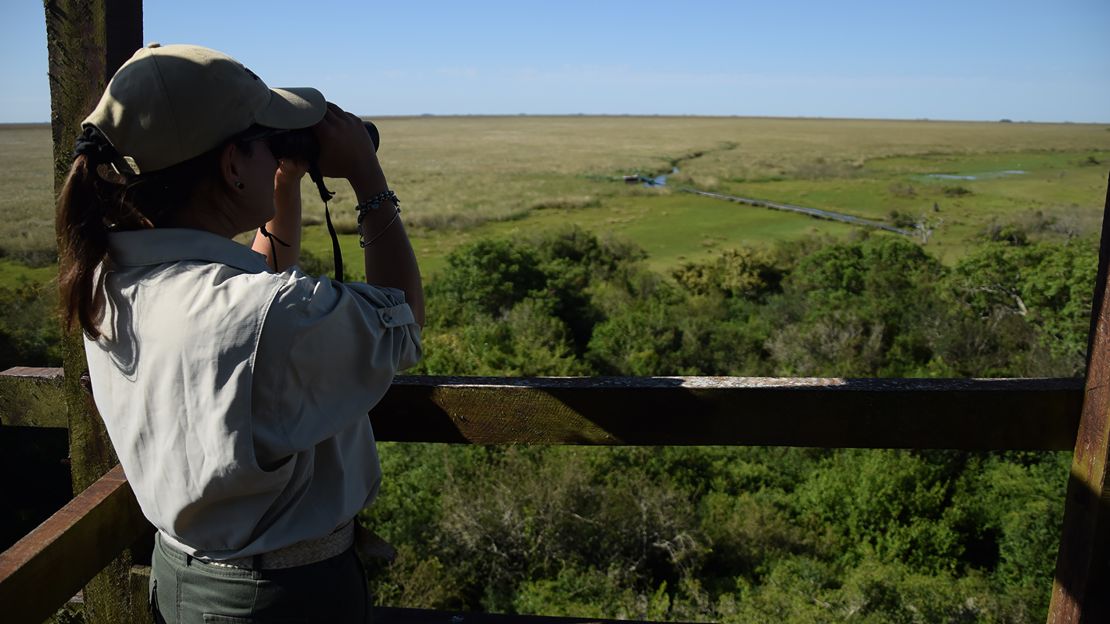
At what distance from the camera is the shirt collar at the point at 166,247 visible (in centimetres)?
113

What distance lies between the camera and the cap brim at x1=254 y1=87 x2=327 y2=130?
119 centimetres

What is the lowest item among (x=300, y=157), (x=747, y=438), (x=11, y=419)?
(x=11, y=419)

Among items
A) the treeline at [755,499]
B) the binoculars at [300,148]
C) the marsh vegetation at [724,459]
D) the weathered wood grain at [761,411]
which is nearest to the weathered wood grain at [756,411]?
the weathered wood grain at [761,411]

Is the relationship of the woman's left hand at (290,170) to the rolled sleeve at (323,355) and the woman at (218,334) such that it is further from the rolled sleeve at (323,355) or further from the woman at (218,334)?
the rolled sleeve at (323,355)

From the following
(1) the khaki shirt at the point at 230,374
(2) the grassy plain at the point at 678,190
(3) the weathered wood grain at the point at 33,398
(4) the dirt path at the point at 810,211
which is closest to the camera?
(1) the khaki shirt at the point at 230,374

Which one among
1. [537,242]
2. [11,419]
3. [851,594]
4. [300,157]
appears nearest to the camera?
[300,157]

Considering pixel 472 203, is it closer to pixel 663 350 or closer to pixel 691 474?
pixel 663 350

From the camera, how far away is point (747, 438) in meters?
1.67

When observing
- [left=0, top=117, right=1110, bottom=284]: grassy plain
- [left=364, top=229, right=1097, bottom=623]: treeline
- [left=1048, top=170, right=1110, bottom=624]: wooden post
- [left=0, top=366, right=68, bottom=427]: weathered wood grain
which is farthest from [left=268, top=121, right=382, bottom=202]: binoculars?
[left=0, top=117, right=1110, bottom=284]: grassy plain

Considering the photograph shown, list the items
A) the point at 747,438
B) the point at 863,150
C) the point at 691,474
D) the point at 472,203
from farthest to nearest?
the point at 863,150
the point at 472,203
the point at 691,474
the point at 747,438

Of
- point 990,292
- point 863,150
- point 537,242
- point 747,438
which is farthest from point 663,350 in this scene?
point 863,150

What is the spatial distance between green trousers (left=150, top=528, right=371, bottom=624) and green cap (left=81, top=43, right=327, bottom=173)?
57 cm

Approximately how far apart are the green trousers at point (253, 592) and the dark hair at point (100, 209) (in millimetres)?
374

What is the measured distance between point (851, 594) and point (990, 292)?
1387 cm
